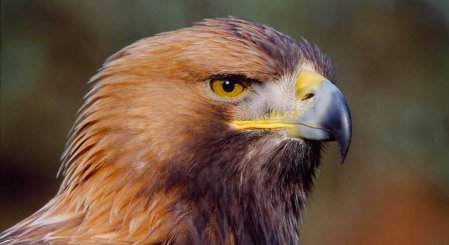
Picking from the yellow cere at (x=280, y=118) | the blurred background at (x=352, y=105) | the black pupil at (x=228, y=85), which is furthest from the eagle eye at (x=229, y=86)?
the blurred background at (x=352, y=105)

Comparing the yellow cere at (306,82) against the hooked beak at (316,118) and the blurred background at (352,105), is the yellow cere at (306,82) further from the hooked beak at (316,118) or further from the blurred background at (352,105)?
the blurred background at (352,105)

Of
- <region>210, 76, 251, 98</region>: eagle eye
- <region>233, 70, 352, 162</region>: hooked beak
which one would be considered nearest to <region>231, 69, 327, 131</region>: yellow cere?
<region>233, 70, 352, 162</region>: hooked beak

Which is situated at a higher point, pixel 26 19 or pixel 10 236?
pixel 26 19

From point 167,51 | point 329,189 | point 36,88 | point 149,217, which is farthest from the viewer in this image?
point 329,189

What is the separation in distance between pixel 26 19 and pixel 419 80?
10.4ft

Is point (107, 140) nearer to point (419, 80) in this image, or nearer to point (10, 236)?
point (10, 236)

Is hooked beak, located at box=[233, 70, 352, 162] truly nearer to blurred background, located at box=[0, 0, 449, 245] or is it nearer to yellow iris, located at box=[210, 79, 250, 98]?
yellow iris, located at box=[210, 79, 250, 98]

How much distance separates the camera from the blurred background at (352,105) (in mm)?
5852

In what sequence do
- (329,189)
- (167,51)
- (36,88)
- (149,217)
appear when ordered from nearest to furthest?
(149,217), (167,51), (36,88), (329,189)

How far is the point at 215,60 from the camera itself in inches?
105

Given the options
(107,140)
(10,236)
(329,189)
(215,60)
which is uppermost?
(215,60)

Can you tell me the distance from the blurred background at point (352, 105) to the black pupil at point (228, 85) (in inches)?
124

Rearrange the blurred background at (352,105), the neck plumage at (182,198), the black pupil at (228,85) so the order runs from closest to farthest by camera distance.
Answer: the neck plumage at (182,198)
the black pupil at (228,85)
the blurred background at (352,105)

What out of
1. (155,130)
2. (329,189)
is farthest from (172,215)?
(329,189)
